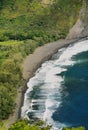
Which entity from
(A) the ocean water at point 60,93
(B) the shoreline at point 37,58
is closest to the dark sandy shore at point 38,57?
(B) the shoreline at point 37,58

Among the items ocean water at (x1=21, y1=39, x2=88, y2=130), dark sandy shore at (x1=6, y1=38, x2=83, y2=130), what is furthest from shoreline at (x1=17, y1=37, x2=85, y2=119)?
ocean water at (x1=21, y1=39, x2=88, y2=130)

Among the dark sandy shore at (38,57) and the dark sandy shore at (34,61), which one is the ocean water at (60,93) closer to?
the dark sandy shore at (34,61)

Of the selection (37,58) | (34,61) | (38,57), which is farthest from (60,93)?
(38,57)

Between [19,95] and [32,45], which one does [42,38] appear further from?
[19,95]

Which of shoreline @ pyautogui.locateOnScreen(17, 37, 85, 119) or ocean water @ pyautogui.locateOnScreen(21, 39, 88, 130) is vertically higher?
shoreline @ pyautogui.locateOnScreen(17, 37, 85, 119)

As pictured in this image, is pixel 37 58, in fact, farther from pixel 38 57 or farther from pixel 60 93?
pixel 60 93

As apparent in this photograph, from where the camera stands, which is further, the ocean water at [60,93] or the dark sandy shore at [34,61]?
the dark sandy shore at [34,61]

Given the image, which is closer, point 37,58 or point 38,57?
point 37,58

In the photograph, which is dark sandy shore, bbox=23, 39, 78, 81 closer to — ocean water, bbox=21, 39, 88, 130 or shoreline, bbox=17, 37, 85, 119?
shoreline, bbox=17, 37, 85, 119
